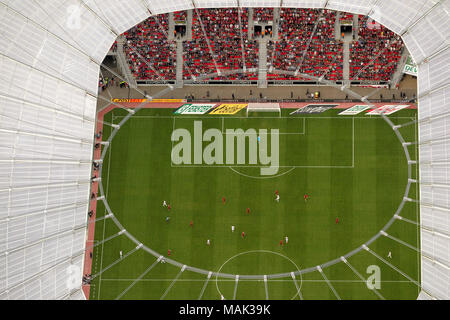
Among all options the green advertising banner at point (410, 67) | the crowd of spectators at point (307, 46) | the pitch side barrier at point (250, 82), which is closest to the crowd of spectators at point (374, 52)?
the pitch side barrier at point (250, 82)

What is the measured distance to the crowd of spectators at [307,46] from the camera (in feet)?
104

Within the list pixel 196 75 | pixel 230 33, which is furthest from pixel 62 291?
pixel 230 33

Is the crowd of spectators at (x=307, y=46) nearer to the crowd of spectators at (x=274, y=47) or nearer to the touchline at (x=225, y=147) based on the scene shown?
the crowd of spectators at (x=274, y=47)

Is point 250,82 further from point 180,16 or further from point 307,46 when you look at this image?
point 180,16

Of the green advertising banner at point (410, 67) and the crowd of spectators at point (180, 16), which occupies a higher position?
the crowd of spectators at point (180, 16)

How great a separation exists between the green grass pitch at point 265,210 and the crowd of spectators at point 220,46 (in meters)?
4.01

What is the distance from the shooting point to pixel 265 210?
31719 millimetres

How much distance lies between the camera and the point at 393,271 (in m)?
30.8

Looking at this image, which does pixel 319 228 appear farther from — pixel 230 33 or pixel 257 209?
pixel 230 33

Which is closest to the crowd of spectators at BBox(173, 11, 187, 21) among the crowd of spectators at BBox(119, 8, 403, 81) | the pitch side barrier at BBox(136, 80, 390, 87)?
the crowd of spectators at BBox(119, 8, 403, 81)

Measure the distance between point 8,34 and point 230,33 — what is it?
1632 centimetres

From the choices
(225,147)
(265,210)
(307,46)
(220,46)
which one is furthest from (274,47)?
(265,210)

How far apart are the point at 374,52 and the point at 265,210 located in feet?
51.9

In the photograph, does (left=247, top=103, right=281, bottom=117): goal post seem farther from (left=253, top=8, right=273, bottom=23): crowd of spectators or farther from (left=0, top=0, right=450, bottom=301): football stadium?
(left=253, top=8, right=273, bottom=23): crowd of spectators
